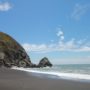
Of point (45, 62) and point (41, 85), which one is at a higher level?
point (45, 62)

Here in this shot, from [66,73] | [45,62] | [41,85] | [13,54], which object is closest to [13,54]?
[13,54]

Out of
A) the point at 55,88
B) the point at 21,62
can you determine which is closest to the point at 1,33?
the point at 21,62

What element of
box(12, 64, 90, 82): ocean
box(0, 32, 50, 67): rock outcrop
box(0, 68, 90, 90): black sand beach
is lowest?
box(0, 68, 90, 90): black sand beach

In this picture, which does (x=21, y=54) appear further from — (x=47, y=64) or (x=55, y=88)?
(x=55, y=88)

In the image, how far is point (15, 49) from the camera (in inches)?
3725

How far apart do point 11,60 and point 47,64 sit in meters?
24.8

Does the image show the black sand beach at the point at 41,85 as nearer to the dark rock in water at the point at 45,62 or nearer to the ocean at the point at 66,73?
the ocean at the point at 66,73

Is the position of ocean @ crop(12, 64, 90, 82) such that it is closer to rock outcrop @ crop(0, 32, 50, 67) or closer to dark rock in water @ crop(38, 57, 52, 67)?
rock outcrop @ crop(0, 32, 50, 67)

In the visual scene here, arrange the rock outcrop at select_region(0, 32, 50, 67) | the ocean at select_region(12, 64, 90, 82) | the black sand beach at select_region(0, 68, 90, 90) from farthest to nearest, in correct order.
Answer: the rock outcrop at select_region(0, 32, 50, 67), the ocean at select_region(12, 64, 90, 82), the black sand beach at select_region(0, 68, 90, 90)

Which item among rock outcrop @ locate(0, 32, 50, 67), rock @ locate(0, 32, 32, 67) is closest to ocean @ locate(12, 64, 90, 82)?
rock outcrop @ locate(0, 32, 50, 67)

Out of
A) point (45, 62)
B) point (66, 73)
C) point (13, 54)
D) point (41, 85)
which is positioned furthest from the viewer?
point (45, 62)

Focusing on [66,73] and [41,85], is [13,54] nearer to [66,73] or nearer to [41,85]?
[66,73]

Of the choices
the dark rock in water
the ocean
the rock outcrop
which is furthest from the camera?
the dark rock in water

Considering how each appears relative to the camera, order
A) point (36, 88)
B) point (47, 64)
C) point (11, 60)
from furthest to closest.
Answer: point (47, 64), point (11, 60), point (36, 88)
